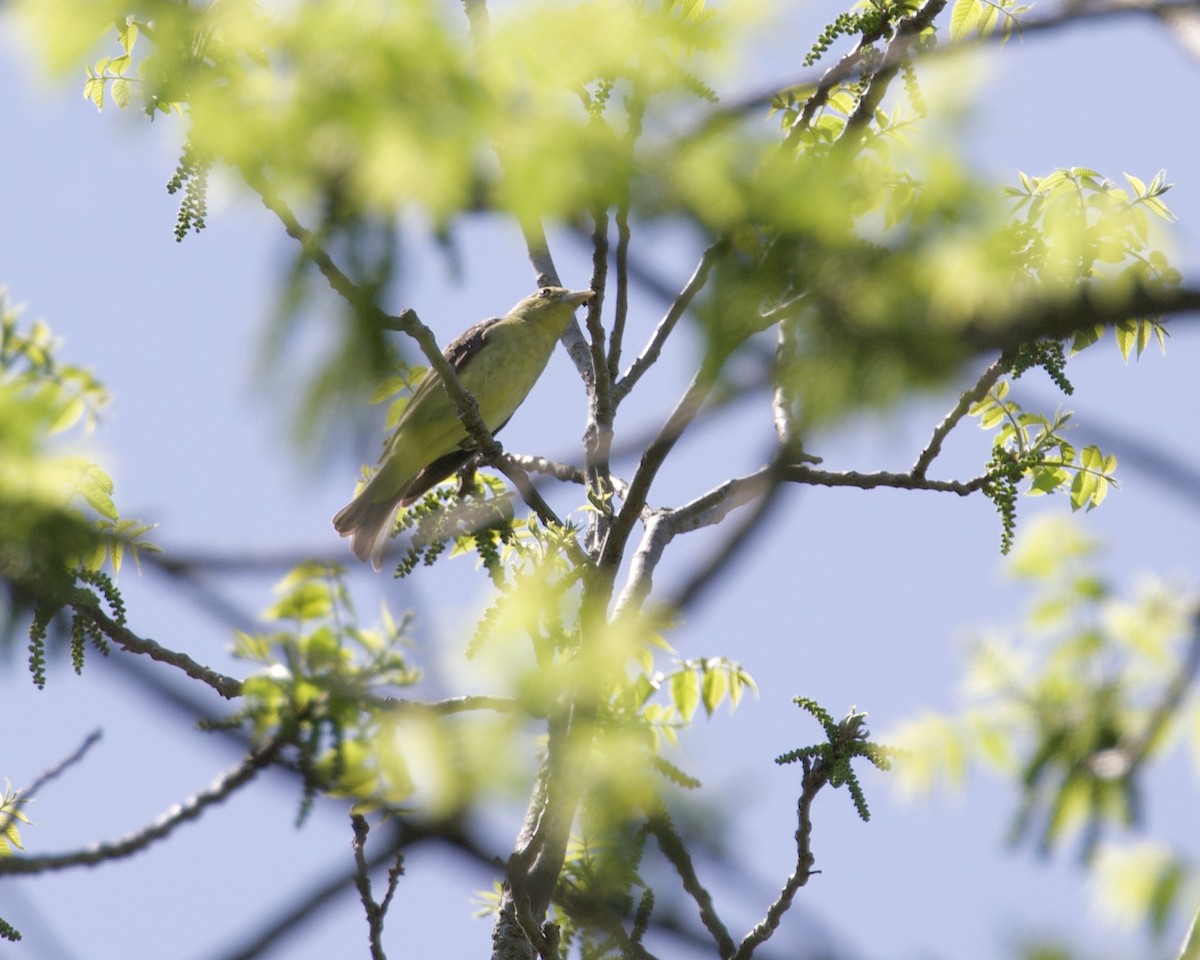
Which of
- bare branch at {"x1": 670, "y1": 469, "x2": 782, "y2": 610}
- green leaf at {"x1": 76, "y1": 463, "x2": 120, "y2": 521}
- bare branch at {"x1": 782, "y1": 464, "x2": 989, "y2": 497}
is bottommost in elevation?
bare branch at {"x1": 670, "y1": 469, "x2": 782, "y2": 610}

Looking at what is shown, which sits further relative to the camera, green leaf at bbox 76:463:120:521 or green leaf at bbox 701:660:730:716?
green leaf at bbox 701:660:730:716

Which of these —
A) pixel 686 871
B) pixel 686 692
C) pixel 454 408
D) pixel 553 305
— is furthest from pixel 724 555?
pixel 553 305

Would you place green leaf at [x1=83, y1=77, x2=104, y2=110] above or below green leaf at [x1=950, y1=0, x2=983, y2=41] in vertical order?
below

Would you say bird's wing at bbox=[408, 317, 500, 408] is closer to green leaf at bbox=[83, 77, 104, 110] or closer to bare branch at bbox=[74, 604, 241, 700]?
green leaf at bbox=[83, 77, 104, 110]

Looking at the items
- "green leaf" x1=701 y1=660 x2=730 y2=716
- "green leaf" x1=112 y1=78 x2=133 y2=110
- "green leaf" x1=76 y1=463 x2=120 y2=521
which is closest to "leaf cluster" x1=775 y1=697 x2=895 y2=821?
"green leaf" x1=701 y1=660 x2=730 y2=716

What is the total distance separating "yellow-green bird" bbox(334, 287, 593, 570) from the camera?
7.45 meters

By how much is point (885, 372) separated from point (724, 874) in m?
0.87

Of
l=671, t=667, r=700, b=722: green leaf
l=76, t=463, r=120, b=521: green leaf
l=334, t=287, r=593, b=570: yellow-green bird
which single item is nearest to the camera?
l=76, t=463, r=120, b=521: green leaf

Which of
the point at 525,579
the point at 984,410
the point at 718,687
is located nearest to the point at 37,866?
the point at 525,579

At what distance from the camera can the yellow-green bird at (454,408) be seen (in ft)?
24.4

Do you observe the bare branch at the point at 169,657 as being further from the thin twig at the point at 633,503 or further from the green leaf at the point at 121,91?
the green leaf at the point at 121,91

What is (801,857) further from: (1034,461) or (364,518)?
(364,518)

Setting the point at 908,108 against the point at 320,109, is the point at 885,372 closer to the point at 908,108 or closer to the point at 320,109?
the point at 320,109

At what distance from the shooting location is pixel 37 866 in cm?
207
